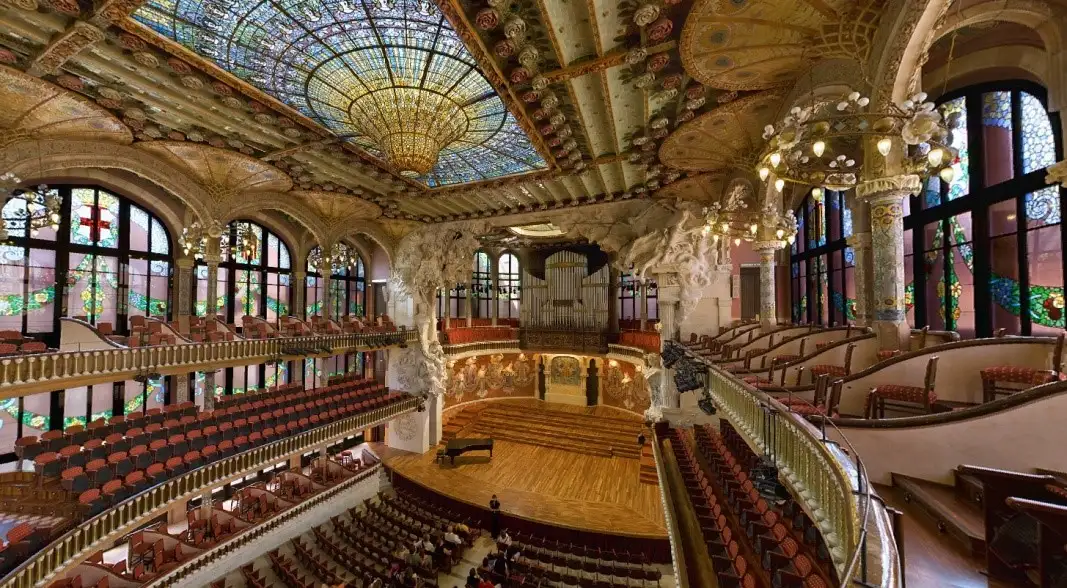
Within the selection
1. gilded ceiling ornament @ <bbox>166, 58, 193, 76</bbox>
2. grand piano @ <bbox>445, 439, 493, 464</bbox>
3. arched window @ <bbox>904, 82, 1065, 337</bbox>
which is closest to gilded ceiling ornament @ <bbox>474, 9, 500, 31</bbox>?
gilded ceiling ornament @ <bbox>166, 58, 193, 76</bbox>

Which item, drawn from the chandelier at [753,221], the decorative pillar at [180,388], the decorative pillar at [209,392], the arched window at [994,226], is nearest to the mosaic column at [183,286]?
the decorative pillar at [180,388]

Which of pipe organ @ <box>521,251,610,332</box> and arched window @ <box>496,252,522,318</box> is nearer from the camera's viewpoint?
pipe organ @ <box>521,251,610,332</box>

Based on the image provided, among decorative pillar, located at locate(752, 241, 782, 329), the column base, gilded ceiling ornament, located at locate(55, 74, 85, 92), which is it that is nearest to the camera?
the column base

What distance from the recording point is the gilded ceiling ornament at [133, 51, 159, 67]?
548 cm

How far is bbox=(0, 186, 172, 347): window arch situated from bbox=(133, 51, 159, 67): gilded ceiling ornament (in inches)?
270

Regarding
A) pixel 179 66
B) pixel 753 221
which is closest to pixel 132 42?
pixel 179 66

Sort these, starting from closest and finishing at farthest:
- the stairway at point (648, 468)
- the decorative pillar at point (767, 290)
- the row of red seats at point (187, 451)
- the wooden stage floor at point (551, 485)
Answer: the row of red seats at point (187, 451) → the decorative pillar at point (767, 290) → the wooden stage floor at point (551, 485) → the stairway at point (648, 468)

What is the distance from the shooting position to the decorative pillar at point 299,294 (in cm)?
1597

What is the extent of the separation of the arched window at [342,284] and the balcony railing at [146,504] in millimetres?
5907

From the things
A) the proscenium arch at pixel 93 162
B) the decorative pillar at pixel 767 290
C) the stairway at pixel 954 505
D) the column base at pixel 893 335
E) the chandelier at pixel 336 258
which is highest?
the proscenium arch at pixel 93 162

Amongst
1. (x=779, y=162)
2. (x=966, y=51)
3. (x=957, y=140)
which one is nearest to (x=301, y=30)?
(x=779, y=162)

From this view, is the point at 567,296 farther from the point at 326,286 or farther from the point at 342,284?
the point at 326,286

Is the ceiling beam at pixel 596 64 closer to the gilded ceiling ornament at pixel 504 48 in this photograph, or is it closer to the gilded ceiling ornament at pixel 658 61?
the gilded ceiling ornament at pixel 658 61

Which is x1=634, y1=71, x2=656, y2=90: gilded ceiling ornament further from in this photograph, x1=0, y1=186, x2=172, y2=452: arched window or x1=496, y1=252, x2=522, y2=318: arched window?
x1=496, y1=252, x2=522, y2=318: arched window
